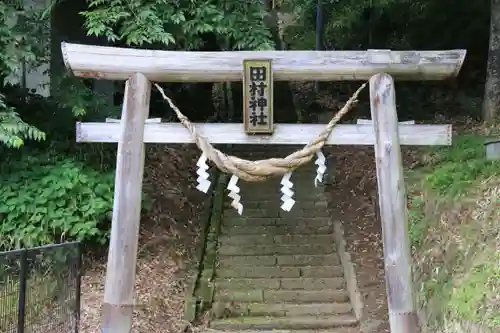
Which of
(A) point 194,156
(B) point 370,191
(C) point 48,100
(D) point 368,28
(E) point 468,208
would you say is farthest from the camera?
(D) point 368,28

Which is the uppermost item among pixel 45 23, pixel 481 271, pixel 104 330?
pixel 45 23

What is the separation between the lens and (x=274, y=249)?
962 cm

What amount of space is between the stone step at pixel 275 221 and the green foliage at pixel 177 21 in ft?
11.8

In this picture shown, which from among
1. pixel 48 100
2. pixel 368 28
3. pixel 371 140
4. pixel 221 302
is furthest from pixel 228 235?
pixel 368 28

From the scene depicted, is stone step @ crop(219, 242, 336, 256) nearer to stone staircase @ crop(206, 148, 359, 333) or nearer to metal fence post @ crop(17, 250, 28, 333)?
stone staircase @ crop(206, 148, 359, 333)

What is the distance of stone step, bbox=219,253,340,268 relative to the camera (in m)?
9.27

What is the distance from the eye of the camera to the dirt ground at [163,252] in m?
7.69

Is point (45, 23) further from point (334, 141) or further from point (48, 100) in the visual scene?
point (334, 141)

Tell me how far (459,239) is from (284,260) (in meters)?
3.22

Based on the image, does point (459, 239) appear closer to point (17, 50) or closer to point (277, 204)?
point (277, 204)

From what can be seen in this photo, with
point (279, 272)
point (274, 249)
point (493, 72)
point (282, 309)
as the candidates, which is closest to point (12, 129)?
point (282, 309)

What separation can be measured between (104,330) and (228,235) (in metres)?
4.49

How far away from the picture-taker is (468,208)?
7.17 metres

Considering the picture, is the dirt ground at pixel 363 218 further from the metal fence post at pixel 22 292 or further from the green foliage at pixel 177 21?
the metal fence post at pixel 22 292
